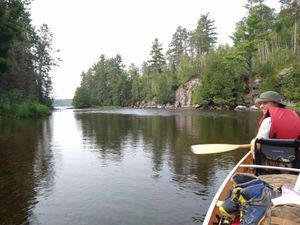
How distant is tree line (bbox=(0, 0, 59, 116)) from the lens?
32.0m

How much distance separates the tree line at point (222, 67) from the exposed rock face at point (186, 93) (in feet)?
5.98

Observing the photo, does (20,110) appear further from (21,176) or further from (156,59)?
(156,59)

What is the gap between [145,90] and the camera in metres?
102

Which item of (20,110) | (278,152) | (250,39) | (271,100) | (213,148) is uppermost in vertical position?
(250,39)

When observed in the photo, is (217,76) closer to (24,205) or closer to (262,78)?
(262,78)

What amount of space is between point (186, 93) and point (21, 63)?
144ft

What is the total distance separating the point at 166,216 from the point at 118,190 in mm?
2189

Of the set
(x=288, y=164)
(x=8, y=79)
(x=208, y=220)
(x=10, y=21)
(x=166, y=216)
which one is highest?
(x=10, y=21)

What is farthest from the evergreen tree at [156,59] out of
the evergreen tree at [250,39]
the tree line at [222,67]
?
the evergreen tree at [250,39]

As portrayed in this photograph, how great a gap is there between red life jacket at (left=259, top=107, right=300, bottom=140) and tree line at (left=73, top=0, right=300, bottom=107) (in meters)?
45.1

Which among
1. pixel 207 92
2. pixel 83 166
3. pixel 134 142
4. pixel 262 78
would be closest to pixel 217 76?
pixel 207 92

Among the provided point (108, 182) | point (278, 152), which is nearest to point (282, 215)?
point (278, 152)

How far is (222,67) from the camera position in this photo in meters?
64.2

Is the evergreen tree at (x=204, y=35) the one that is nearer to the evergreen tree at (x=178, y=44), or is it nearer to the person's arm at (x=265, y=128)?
the evergreen tree at (x=178, y=44)
